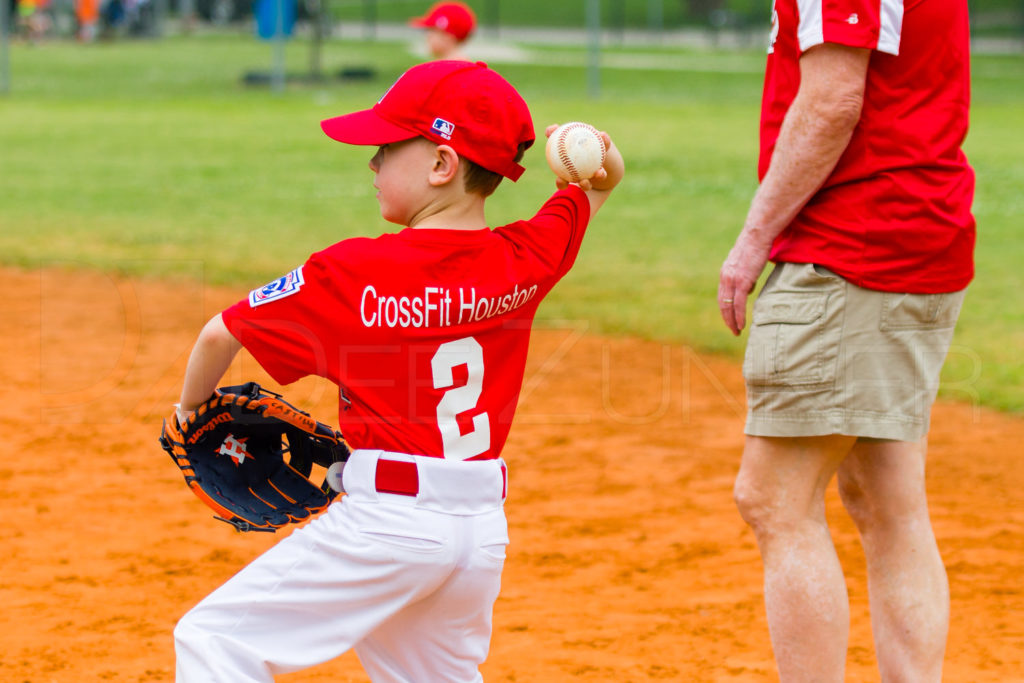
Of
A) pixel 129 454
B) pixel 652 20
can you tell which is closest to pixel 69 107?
pixel 129 454

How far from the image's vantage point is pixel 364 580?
89.9 inches

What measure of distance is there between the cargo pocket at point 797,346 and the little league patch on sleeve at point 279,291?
1.00m

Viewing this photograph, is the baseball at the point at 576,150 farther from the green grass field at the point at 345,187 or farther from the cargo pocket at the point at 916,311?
the green grass field at the point at 345,187

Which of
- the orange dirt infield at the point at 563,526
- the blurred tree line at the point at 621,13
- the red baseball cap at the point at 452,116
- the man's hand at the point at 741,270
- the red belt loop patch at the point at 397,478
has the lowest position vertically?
the blurred tree line at the point at 621,13

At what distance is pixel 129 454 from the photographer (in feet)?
18.0

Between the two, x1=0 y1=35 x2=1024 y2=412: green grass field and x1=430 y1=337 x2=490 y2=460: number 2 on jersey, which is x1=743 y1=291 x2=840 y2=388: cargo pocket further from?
x1=0 y1=35 x2=1024 y2=412: green grass field

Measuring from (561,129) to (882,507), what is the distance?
43.9 inches

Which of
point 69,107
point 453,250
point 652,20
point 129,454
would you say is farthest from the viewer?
point 652,20

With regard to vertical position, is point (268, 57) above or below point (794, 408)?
below

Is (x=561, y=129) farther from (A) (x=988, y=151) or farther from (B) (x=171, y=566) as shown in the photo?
(A) (x=988, y=151)

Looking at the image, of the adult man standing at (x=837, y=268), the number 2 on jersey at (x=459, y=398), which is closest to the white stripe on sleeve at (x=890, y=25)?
the adult man standing at (x=837, y=268)

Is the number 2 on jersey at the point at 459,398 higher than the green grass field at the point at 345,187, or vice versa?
the number 2 on jersey at the point at 459,398

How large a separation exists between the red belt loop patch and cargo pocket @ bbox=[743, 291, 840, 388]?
81cm

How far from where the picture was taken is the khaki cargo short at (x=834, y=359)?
268 cm
